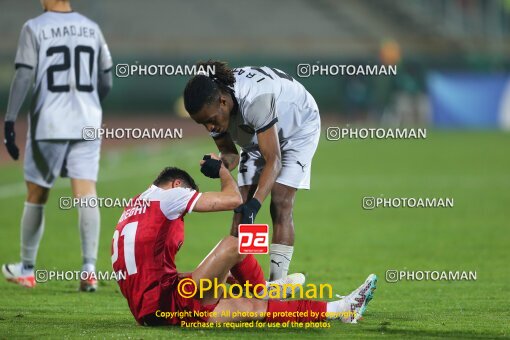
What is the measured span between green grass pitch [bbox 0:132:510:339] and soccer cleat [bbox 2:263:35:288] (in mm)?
98

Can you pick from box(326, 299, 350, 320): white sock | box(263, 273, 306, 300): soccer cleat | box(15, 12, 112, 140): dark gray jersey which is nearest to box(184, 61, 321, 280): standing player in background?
box(263, 273, 306, 300): soccer cleat

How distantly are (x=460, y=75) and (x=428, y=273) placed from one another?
27036 mm

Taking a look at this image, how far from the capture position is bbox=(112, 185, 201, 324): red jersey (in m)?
6.79

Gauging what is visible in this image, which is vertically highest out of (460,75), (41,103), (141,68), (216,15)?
(216,15)

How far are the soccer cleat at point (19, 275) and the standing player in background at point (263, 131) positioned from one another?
2519 mm

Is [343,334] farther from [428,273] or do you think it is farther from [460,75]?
[460,75]

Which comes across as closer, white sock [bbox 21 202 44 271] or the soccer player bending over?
the soccer player bending over

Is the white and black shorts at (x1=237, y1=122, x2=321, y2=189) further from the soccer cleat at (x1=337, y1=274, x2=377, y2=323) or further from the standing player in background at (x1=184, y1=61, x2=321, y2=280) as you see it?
the soccer cleat at (x1=337, y1=274, x2=377, y2=323)

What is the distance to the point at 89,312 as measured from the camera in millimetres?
7691

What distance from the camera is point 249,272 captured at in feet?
24.7

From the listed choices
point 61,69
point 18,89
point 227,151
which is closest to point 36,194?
point 18,89

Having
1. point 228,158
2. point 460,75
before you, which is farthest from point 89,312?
point 460,75

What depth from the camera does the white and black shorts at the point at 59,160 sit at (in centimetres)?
928

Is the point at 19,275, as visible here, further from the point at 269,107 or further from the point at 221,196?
the point at 269,107
